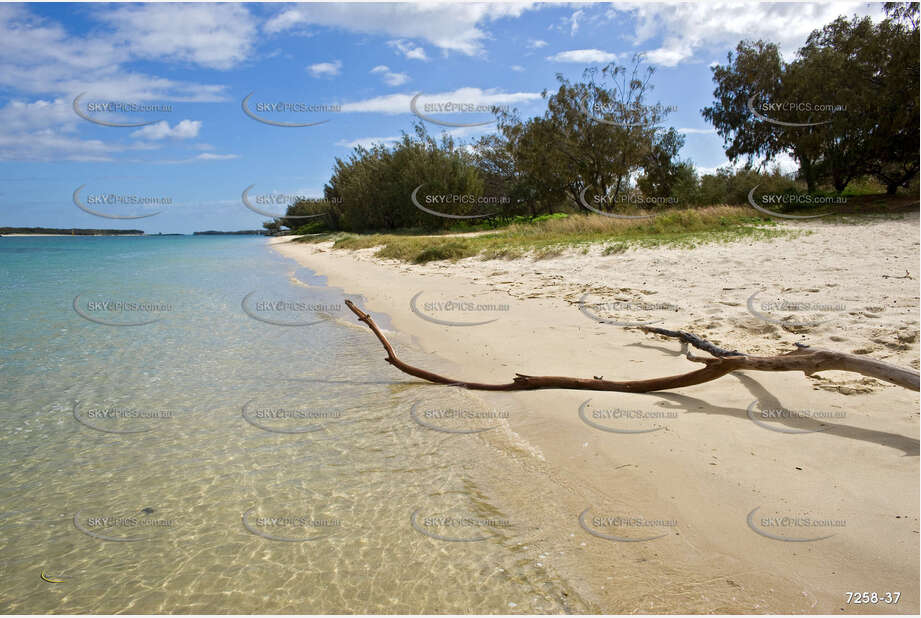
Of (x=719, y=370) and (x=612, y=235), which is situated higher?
(x=612, y=235)

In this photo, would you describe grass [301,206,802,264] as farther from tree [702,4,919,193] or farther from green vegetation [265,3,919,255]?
tree [702,4,919,193]

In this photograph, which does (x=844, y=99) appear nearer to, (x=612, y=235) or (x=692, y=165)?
(x=692, y=165)

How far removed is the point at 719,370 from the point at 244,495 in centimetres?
395

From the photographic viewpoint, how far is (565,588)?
2766mm

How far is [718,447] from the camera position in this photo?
384cm

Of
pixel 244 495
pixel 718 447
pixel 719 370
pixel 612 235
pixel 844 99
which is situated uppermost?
pixel 844 99

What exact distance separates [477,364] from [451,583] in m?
3.81

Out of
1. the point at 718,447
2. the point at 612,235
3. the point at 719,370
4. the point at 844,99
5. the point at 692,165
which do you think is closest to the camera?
the point at 718,447

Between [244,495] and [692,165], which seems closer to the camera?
[244,495]

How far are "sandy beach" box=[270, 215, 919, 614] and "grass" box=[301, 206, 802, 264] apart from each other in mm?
5137

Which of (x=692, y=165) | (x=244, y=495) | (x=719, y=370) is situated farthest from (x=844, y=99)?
(x=244, y=495)

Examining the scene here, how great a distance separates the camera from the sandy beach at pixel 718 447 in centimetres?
270

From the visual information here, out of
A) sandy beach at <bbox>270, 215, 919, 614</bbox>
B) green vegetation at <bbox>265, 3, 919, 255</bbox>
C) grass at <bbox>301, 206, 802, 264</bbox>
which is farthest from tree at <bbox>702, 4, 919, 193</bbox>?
sandy beach at <bbox>270, 215, 919, 614</bbox>

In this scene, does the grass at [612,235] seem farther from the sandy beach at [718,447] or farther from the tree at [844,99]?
the tree at [844,99]
